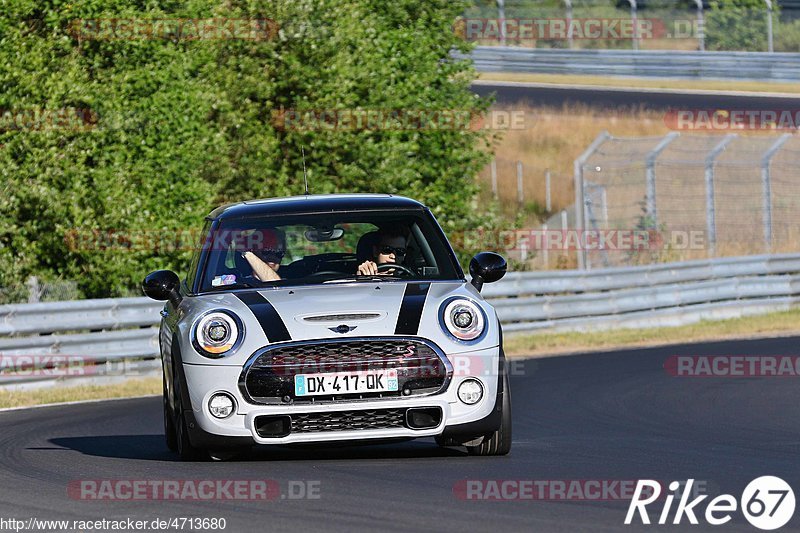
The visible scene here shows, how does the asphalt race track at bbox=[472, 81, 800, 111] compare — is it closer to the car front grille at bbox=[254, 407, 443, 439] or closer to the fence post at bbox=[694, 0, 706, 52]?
the fence post at bbox=[694, 0, 706, 52]

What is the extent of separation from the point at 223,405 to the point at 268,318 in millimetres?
505

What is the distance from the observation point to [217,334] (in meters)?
8.19

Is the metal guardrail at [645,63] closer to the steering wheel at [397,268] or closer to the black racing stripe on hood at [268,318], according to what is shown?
the steering wheel at [397,268]

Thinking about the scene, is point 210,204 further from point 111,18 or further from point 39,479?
point 39,479

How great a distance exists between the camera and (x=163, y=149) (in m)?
21.5

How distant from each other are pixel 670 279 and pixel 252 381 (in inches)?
645

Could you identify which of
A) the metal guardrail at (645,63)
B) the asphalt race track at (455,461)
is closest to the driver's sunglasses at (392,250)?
the asphalt race track at (455,461)

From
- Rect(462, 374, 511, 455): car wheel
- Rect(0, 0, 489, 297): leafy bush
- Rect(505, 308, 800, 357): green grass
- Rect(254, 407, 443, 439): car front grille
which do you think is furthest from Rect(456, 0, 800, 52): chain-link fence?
Rect(254, 407, 443, 439): car front grille

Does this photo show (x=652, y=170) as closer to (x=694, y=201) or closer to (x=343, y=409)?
(x=694, y=201)

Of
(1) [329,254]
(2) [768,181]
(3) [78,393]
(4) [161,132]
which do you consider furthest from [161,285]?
(2) [768,181]

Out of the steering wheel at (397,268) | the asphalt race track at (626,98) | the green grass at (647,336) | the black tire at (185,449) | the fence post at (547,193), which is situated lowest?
the fence post at (547,193)

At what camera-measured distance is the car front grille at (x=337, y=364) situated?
800 cm

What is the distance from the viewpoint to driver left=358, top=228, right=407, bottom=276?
9.24 metres

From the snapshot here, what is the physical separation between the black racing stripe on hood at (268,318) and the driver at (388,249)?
3.01ft
